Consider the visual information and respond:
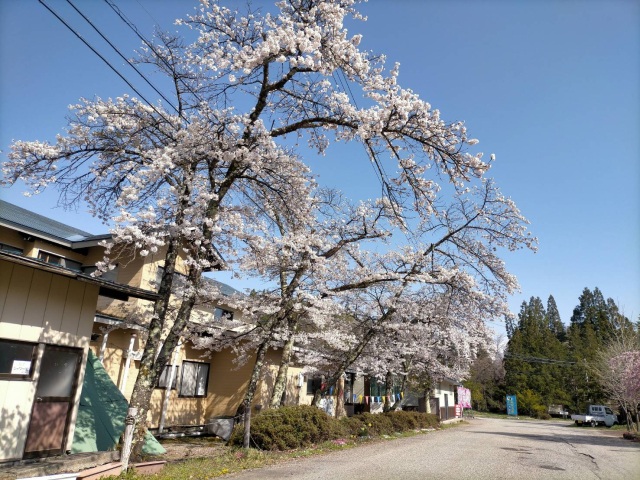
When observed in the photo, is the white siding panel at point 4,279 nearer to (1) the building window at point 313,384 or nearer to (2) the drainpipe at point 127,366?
(2) the drainpipe at point 127,366

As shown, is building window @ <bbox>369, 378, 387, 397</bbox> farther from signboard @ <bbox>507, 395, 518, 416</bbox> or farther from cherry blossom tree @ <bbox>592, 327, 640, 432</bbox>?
signboard @ <bbox>507, 395, 518, 416</bbox>

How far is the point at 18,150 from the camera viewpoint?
8805mm

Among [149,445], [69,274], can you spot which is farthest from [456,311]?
[69,274]

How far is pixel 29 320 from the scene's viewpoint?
7367 millimetres

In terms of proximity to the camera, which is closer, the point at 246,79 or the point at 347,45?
the point at 347,45

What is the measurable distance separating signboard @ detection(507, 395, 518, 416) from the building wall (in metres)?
56.7

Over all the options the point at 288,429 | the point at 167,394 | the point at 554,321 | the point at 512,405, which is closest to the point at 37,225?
the point at 167,394

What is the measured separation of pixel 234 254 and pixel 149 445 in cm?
477

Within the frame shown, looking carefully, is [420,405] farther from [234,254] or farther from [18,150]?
[18,150]

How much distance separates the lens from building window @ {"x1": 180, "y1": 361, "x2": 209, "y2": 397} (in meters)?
16.4

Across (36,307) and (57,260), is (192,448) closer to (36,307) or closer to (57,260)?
(36,307)

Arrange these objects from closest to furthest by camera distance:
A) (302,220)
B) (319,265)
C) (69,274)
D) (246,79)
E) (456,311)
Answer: (69,274), (246,79), (302,220), (319,265), (456,311)

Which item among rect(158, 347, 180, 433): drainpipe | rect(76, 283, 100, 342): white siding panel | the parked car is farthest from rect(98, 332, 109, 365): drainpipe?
the parked car

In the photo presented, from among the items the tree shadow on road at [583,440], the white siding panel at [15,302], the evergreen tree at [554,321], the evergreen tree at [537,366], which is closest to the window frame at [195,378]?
the white siding panel at [15,302]
